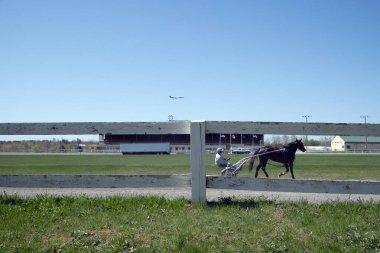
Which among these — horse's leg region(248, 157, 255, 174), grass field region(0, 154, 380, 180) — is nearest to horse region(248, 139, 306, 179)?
horse's leg region(248, 157, 255, 174)

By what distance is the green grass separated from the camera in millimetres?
4301

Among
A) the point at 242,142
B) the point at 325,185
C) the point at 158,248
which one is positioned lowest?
the point at 158,248

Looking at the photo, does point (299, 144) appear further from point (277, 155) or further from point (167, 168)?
point (167, 168)

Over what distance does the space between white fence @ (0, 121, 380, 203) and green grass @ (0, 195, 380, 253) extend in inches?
10.6

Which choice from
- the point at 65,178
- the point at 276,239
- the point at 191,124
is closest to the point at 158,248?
the point at 276,239

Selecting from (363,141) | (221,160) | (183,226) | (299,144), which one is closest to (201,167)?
(183,226)

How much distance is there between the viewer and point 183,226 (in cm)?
483

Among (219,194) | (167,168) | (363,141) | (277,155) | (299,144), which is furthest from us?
(167,168)

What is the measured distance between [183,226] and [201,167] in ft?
4.68

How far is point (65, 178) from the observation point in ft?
21.0

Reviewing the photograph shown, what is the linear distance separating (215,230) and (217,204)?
1.27 meters

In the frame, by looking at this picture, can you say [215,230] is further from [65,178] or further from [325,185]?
[65,178]

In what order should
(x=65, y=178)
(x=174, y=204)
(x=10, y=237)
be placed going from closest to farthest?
(x=10, y=237)
(x=174, y=204)
(x=65, y=178)

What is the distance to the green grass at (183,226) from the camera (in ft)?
14.1
